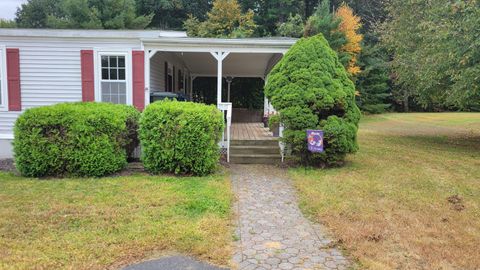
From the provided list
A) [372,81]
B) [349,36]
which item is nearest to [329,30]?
[349,36]

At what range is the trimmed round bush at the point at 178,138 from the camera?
7.05 meters

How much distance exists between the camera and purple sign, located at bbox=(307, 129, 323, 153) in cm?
761

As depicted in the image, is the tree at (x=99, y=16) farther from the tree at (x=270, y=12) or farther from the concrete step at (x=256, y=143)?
the concrete step at (x=256, y=143)

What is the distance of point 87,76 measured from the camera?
976cm

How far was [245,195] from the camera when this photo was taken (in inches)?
239

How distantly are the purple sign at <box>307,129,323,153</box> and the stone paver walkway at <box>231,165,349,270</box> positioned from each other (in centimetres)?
130

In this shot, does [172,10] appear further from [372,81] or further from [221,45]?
[221,45]

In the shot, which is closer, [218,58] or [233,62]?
[218,58]

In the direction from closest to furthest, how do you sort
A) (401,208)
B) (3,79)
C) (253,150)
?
(401,208), (253,150), (3,79)

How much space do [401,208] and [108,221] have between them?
12.5ft

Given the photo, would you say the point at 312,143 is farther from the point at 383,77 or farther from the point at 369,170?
the point at 383,77

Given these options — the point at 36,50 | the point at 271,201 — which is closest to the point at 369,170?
the point at 271,201

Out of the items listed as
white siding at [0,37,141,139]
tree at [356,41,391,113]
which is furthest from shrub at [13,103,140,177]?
tree at [356,41,391,113]

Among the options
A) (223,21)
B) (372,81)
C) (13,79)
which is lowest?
(13,79)
